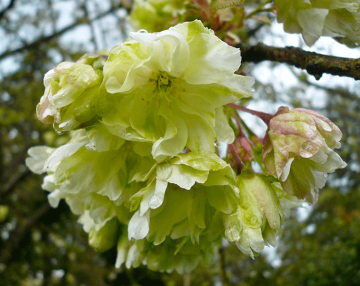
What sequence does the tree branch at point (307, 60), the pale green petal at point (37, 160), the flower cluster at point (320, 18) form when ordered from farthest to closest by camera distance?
the pale green petal at point (37, 160)
the flower cluster at point (320, 18)
the tree branch at point (307, 60)

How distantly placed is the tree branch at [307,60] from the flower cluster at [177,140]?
0.59 feet

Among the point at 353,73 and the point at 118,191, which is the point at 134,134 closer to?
the point at 118,191

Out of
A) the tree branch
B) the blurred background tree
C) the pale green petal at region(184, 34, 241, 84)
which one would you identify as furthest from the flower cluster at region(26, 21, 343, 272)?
the blurred background tree

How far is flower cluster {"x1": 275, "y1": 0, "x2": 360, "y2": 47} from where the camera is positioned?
0.93 metres

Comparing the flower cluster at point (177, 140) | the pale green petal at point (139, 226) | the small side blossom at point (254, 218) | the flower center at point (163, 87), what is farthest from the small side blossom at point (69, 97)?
the small side blossom at point (254, 218)

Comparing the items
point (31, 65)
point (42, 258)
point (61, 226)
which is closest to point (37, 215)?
point (61, 226)

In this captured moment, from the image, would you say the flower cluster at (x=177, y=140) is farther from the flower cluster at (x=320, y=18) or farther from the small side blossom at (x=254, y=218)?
the flower cluster at (x=320, y=18)

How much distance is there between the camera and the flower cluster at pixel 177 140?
0.71 meters

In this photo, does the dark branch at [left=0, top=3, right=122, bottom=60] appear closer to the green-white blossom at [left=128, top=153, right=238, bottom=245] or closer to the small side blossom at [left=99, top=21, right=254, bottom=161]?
the small side blossom at [left=99, top=21, right=254, bottom=161]

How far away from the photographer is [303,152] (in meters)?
0.72

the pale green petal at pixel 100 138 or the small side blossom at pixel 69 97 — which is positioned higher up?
the small side blossom at pixel 69 97

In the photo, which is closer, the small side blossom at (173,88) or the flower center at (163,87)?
the small side blossom at (173,88)

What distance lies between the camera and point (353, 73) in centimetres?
81

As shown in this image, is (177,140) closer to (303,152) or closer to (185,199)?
(185,199)
